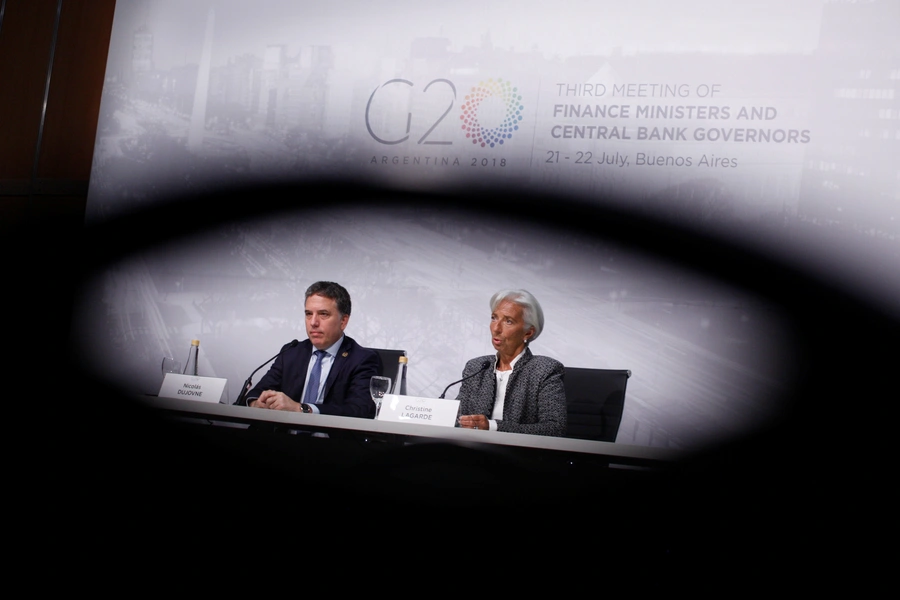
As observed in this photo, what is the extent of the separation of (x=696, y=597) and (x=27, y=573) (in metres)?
0.98

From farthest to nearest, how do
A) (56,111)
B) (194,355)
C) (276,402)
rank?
(56,111), (194,355), (276,402)

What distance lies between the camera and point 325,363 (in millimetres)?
2631

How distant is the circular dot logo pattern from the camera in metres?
3.43

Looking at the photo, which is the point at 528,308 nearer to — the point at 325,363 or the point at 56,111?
the point at 325,363

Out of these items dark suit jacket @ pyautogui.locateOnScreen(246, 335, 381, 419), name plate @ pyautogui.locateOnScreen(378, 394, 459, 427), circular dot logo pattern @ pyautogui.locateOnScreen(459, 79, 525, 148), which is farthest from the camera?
circular dot logo pattern @ pyautogui.locateOnScreen(459, 79, 525, 148)

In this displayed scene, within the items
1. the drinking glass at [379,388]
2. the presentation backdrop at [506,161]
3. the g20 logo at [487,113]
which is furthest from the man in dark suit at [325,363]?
the g20 logo at [487,113]

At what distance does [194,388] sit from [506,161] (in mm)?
1844

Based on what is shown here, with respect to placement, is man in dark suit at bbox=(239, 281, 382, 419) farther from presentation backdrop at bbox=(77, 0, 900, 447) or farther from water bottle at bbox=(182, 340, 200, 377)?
presentation backdrop at bbox=(77, 0, 900, 447)

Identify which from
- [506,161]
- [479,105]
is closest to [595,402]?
[506,161]

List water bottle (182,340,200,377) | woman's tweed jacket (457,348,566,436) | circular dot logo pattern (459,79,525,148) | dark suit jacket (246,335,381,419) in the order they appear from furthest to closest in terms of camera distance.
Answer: circular dot logo pattern (459,79,525,148) → dark suit jacket (246,335,381,419) → woman's tweed jacket (457,348,566,436) → water bottle (182,340,200,377)

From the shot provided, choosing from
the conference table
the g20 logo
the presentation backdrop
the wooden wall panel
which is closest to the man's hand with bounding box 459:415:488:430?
the conference table

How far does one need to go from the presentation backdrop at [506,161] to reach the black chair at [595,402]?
588mm

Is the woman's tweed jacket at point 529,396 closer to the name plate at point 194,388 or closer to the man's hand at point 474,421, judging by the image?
the man's hand at point 474,421

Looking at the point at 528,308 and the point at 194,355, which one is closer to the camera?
the point at 528,308
